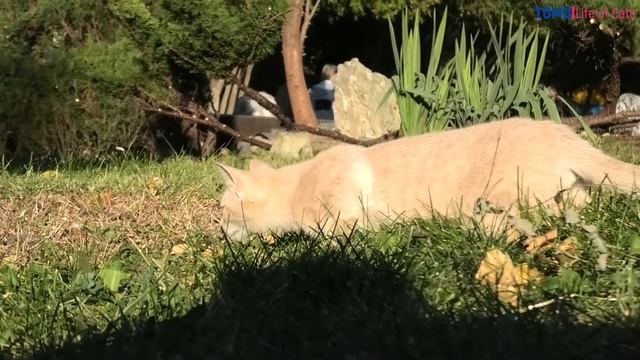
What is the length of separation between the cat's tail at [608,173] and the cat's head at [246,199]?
5.37ft

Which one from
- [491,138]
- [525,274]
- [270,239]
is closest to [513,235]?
[525,274]

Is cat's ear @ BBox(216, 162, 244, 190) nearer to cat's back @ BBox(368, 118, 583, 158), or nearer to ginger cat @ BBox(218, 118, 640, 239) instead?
ginger cat @ BBox(218, 118, 640, 239)

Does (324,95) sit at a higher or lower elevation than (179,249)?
lower

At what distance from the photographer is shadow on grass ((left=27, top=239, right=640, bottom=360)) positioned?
191 cm

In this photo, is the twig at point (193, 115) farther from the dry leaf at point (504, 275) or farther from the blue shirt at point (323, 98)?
the blue shirt at point (323, 98)

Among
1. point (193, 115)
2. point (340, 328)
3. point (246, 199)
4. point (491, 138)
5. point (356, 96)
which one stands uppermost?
point (491, 138)

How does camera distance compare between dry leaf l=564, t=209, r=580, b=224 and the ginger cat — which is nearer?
dry leaf l=564, t=209, r=580, b=224

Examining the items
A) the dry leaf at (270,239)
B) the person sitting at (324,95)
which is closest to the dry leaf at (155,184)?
the dry leaf at (270,239)

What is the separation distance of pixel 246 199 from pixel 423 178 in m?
1.00

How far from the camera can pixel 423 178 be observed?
12.4 feet

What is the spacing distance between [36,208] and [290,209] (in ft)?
4.48

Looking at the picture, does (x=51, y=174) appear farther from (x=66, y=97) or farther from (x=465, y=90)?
(x=465, y=90)

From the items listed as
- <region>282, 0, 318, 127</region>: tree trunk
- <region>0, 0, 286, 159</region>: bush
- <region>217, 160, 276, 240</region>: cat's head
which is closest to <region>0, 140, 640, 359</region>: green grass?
<region>217, 160, 276, 240</region>: cat's head

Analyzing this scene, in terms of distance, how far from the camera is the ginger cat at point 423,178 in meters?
3.41
